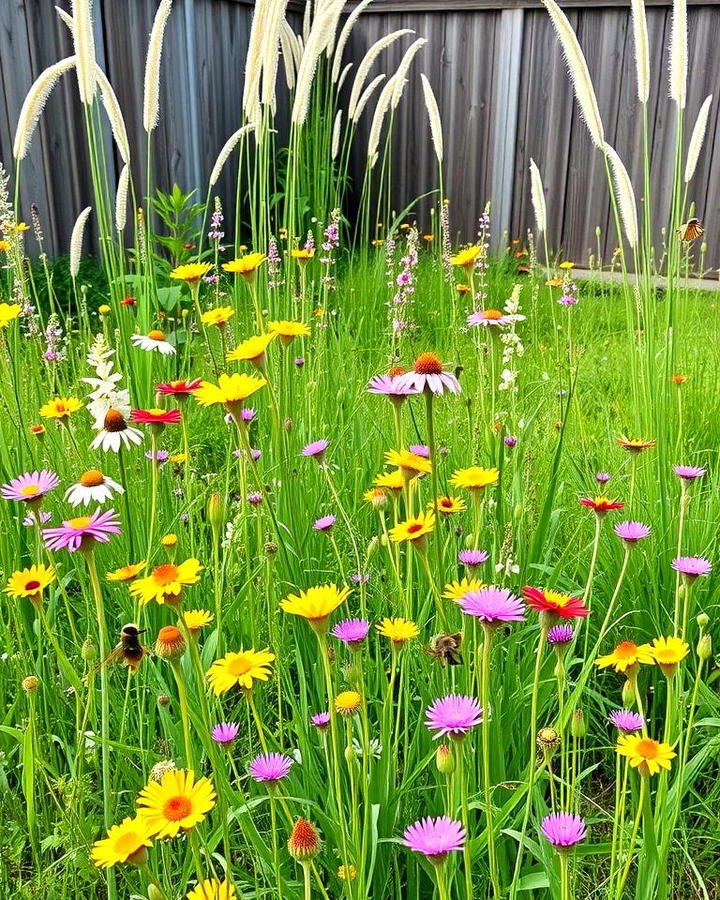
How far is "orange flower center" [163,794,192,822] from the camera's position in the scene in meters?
0.61

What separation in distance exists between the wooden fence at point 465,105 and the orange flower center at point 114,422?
10.9 feet

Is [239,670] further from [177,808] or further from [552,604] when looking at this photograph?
[552,604]

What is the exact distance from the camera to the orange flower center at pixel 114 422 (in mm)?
→ 1042

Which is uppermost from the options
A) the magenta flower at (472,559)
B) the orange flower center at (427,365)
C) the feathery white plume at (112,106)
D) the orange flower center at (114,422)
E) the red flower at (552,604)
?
the feathery white plume at (112,106)

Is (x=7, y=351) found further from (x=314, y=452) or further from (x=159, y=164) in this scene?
(x=159, y=164)

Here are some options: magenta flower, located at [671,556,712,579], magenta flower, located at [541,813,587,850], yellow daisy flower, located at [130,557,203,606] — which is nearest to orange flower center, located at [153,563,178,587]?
yellow daisy flower, located at [130,557,203,606]

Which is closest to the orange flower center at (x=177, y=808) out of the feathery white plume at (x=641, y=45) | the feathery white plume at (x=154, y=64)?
the feathery white plume at (x=154, y=64)

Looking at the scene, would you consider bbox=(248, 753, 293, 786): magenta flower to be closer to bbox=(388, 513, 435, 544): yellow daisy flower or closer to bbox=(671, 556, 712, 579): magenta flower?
bbox=(388, 513, 435, 544): yellow daisy flower

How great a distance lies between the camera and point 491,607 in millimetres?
697

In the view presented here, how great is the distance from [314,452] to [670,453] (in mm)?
960

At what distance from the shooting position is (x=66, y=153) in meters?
4.00

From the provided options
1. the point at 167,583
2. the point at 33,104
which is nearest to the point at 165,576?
the point at 167,583

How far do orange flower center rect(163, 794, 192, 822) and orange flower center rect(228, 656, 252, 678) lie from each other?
0.45ft

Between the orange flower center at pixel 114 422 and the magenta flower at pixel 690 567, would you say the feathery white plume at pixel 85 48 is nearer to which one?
the orange flower center at pixel 114 422
